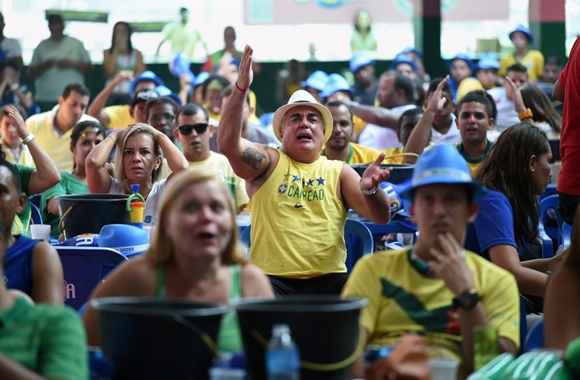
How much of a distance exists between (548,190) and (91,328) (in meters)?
5.14

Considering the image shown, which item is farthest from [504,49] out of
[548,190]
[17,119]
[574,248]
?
[574,248]

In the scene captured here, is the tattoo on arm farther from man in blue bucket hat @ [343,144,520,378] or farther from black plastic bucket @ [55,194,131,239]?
man in blue bucket hat @ [343,144,520,378]

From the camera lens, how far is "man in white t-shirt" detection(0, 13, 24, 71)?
52.2ft

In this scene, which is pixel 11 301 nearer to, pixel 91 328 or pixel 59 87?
pixel 91 328

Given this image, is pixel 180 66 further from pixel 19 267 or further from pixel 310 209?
pixel 19 267

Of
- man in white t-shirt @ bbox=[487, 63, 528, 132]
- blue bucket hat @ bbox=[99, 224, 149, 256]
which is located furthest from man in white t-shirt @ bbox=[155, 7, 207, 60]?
blue bucket hat @ bbox=[99, 224, 149, 256]

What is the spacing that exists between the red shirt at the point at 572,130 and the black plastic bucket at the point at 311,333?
3.45m

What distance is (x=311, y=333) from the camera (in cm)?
273

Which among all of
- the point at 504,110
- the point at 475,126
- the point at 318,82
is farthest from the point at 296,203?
the point at 318,82

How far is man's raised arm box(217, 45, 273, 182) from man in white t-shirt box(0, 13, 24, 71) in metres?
10.8

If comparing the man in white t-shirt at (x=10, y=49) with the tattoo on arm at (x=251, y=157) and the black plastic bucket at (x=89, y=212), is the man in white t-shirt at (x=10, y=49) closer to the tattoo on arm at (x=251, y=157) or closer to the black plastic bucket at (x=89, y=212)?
the black plastic bucket at (x=89, y=212)

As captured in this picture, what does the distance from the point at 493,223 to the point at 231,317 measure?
1922 mm

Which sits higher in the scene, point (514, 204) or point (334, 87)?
point (334, 87)

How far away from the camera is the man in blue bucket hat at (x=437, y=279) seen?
3.47 m
